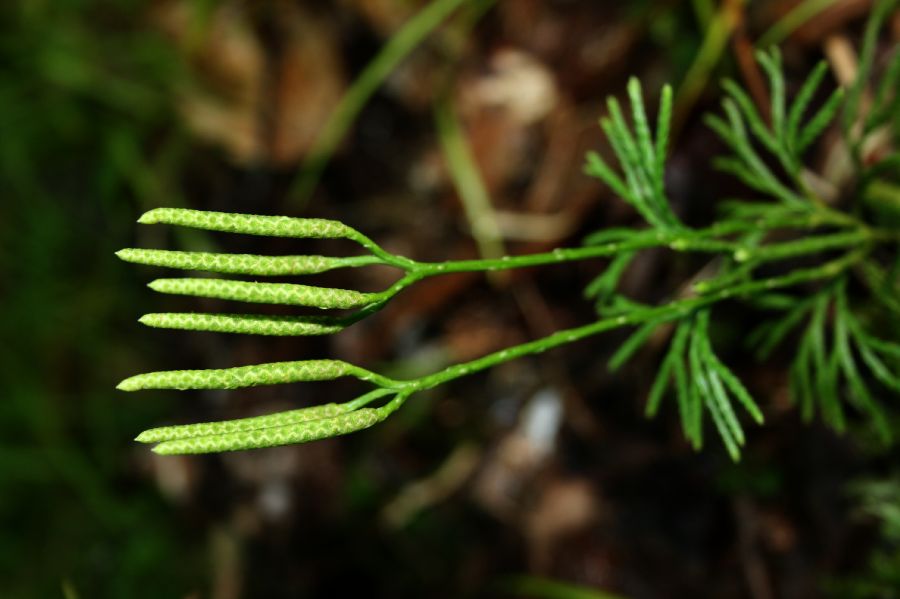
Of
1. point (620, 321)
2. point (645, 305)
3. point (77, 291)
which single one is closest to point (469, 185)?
point (645, 305)

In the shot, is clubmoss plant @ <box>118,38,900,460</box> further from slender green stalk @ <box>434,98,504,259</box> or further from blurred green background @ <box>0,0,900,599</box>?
slender green stalk @ <box>434,98,504,259</box>

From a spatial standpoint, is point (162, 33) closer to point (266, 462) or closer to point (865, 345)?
point (266, 462)

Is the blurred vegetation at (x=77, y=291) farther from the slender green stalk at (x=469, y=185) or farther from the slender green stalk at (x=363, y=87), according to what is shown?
the slender green stalk at (x=469, y=185)

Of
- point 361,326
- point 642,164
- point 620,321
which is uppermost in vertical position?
point 361,326

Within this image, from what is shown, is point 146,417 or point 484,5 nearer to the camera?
point 484,5

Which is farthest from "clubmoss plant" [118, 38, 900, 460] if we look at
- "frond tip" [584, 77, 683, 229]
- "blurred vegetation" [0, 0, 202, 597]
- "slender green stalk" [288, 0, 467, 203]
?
"blurred vegetation" [0, 0, 202, 597]

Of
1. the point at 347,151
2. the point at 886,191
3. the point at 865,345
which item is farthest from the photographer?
the point at 347,151

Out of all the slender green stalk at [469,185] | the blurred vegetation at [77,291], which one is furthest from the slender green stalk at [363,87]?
the blurred vegetation at [77,291]

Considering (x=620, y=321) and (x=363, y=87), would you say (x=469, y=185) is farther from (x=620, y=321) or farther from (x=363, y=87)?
(x=620, y=321)

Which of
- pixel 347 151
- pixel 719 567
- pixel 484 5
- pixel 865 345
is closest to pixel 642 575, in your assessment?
pixel 719 567
